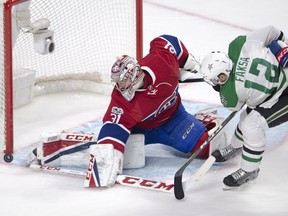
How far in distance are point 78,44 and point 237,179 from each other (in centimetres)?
131

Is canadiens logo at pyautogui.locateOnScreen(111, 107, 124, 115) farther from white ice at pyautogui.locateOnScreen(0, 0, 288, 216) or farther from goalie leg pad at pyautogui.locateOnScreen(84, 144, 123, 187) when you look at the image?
white ice at pyautogui.locateOnScreen(0, 0, 288, 216)

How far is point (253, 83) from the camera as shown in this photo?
3285mm

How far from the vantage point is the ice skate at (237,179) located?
132 inches

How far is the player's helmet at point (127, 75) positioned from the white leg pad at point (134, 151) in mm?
189

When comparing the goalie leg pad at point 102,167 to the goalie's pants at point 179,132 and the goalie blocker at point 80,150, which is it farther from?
the goalie's pants at point 179,132

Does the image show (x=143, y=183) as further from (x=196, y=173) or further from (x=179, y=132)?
(x=179, y=132)

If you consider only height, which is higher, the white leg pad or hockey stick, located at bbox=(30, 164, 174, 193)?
the white leg pad

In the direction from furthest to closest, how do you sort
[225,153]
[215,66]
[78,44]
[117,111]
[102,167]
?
[78,44] < [225,153] < [117,111] < [102,167] < [215,66]

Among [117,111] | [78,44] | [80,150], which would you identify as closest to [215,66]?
[117,111]

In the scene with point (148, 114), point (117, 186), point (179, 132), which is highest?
point (148, 114)

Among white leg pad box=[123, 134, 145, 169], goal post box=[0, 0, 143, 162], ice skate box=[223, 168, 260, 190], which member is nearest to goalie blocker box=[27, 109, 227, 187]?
white leg pad box=[123, 134, 145, 169]

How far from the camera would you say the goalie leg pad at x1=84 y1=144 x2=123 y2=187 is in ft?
11.1

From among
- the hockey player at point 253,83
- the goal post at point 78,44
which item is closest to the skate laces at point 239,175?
the hockey player at point 253,83

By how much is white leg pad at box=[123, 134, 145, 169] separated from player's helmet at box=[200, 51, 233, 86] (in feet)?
1.31
